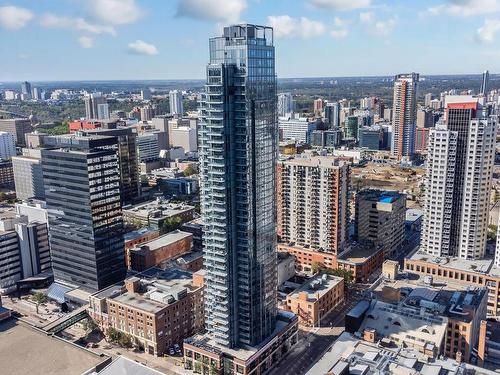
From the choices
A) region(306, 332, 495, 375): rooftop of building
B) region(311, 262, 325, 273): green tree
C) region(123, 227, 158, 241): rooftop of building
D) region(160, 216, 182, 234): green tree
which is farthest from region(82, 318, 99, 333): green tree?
region(311, 262, 325, 273): green tree

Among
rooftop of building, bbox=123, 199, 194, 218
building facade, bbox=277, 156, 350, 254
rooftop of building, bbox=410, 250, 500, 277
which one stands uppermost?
building facade, bbox=277, 156, 350, 254

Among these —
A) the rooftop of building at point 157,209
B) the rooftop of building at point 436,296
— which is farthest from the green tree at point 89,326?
the rooftop of building at point 436,296

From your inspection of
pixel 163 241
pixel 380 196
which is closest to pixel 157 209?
pixel 163 241

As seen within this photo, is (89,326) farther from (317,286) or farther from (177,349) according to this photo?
(317,286)

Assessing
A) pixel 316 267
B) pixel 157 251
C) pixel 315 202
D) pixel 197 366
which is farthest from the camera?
pixel 315 202

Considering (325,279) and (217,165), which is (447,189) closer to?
(325,279)

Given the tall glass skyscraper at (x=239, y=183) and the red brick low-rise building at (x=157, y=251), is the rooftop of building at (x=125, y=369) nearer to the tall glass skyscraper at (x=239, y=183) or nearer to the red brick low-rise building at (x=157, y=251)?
the tall glass skyscraper at (x=239, y=183)

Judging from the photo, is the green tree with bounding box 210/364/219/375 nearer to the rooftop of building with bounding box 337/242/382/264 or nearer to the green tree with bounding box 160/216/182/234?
the rooftop of building with bounding box 337/242/382/264

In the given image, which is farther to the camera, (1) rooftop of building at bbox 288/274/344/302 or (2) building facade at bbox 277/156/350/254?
(2) building facade at bbox 277/156/350/254
